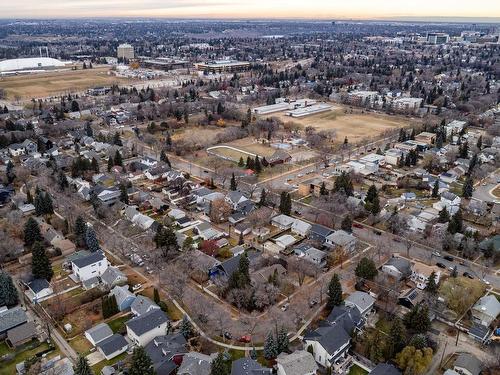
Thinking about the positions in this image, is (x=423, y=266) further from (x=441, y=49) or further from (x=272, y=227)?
(x=441, y=49)

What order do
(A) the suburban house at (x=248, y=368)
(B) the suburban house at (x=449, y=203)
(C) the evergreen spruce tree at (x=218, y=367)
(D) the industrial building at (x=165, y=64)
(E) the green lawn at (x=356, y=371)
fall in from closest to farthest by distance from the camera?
(C) the evergreen spruce tree at (x=218, y=367)
(A) the suburban house at (x=248, y=368)
(E) the green lawn at (x=356, y=371)
(B) the suburban house at (x=449, y=203)
(D) the industrial building at (x=165, y=64)

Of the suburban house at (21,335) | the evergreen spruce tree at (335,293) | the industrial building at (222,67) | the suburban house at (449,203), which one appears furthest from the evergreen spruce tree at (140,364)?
the industrial building at (222,67)

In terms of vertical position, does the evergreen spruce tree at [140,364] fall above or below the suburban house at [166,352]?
above

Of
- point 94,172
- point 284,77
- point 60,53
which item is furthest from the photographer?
point 60,53

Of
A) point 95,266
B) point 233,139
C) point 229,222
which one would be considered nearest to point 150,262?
point 95,266

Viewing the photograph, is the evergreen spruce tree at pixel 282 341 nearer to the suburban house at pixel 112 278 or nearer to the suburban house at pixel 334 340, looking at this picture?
the suburban house at pixel 334 340

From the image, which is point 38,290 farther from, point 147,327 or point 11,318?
point 147,327

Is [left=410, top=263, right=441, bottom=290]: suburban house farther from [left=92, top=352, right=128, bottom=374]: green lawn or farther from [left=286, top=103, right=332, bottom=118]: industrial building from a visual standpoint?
[left=286, top=103, right=332, bottom=118]: industrial building
